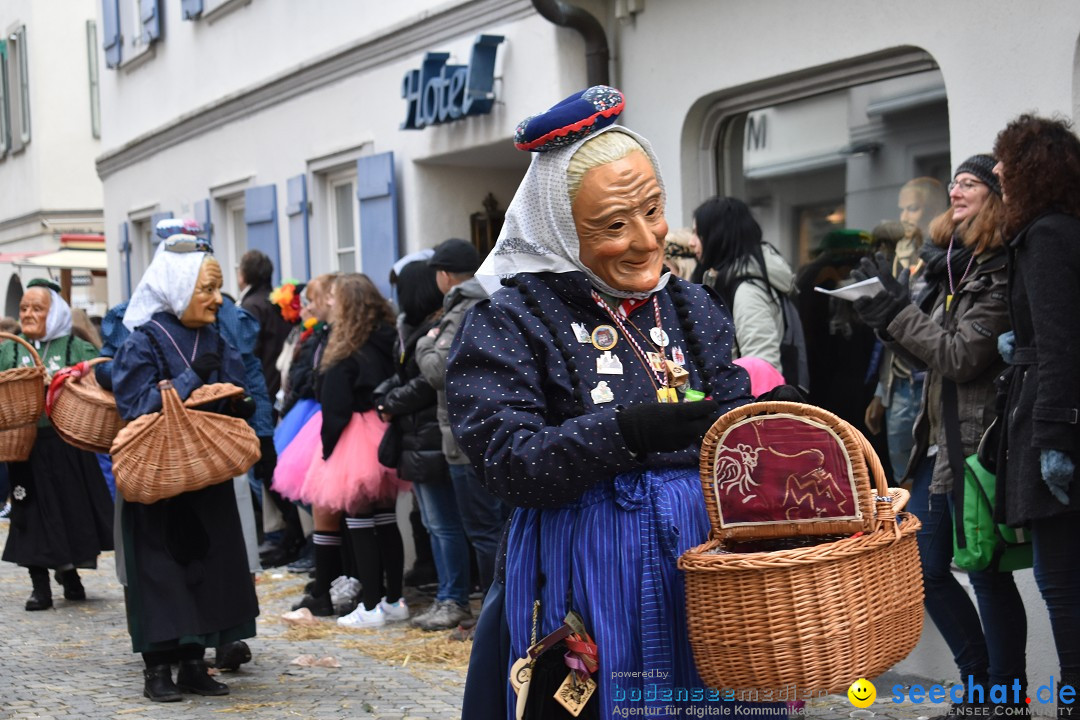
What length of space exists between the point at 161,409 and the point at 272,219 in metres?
6.76

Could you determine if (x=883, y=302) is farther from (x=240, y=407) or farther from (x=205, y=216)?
(x=205, y=216)

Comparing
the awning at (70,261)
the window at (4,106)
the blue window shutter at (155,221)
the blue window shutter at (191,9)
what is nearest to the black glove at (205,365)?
the blue window shutter at (191,9)

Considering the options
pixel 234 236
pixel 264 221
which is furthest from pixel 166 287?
pixel 234 236

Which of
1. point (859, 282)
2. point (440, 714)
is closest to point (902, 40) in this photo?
point (859, 282)

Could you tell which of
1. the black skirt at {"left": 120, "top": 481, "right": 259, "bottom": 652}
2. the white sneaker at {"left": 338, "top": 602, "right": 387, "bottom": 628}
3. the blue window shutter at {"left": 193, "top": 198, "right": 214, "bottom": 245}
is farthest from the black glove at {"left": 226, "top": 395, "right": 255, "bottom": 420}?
the blue window shutter at {"left": 193, "top": 198, "right": 214, "bottom": 245}

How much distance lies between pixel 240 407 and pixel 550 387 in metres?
3.39

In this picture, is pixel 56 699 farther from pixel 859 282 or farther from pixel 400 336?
pixel 859 282

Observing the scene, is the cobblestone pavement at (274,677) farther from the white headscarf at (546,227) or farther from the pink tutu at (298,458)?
the white headscarf at (546,227)

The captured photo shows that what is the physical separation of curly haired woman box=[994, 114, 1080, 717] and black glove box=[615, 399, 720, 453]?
1.69 m

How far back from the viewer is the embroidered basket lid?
8.73 ft

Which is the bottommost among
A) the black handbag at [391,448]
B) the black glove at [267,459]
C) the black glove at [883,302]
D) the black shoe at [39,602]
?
the black shoe at [39,602]

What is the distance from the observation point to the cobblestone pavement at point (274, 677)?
5582 millimetres

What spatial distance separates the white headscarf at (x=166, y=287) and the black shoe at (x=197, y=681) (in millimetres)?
1513

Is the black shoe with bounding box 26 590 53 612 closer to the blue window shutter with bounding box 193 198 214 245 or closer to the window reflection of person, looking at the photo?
the window reflection of person
